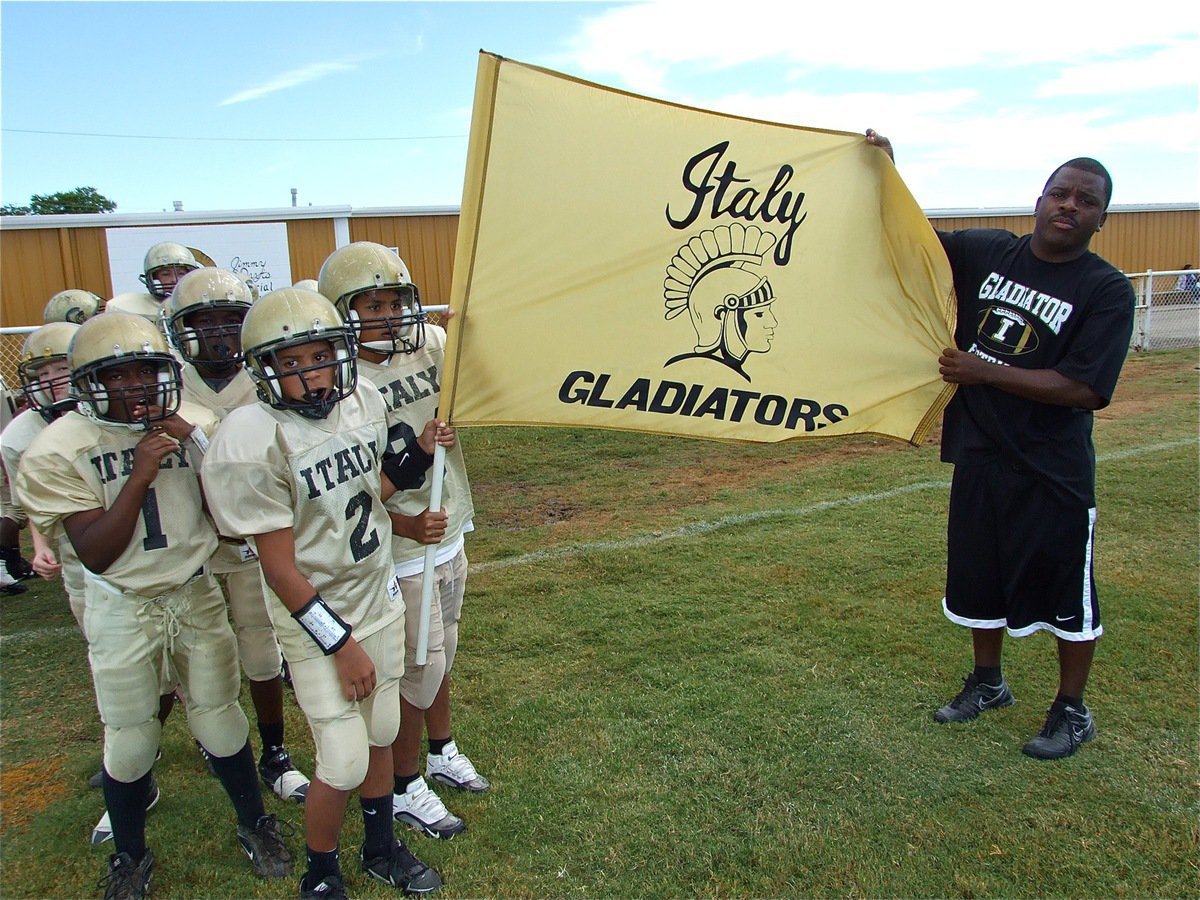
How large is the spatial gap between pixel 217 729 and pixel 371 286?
156 centimetres

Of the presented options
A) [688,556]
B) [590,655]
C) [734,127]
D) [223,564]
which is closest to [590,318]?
[734,127]

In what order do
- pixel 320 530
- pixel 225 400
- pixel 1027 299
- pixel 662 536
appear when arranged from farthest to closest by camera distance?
pixel 662 536
pixel 1027 299
pixel 225 400
pixel 320 530

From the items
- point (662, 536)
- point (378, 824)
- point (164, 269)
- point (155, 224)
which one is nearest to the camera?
point (378, 824)

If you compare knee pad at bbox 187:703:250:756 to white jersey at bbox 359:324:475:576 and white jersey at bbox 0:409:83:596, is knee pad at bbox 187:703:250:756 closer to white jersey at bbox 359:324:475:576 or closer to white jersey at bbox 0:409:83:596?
white jersey at bbox 359:324:475:576

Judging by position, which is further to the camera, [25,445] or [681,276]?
[25,445]

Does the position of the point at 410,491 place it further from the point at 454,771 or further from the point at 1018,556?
the point at 1018,556

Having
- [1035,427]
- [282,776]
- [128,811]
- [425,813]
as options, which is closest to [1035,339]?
[1035,427]

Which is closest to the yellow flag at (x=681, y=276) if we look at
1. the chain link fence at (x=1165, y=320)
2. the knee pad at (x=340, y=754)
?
the knee pad at (x=340, y=754)

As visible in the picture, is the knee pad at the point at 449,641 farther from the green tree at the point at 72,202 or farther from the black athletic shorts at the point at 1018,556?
the green tree at the point at 72,202

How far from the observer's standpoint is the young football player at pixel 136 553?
8.66 feet

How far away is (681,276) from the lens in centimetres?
325

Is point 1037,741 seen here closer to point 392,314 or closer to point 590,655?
point 590,655

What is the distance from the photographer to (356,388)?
2822 mm

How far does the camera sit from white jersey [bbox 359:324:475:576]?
3088mm
